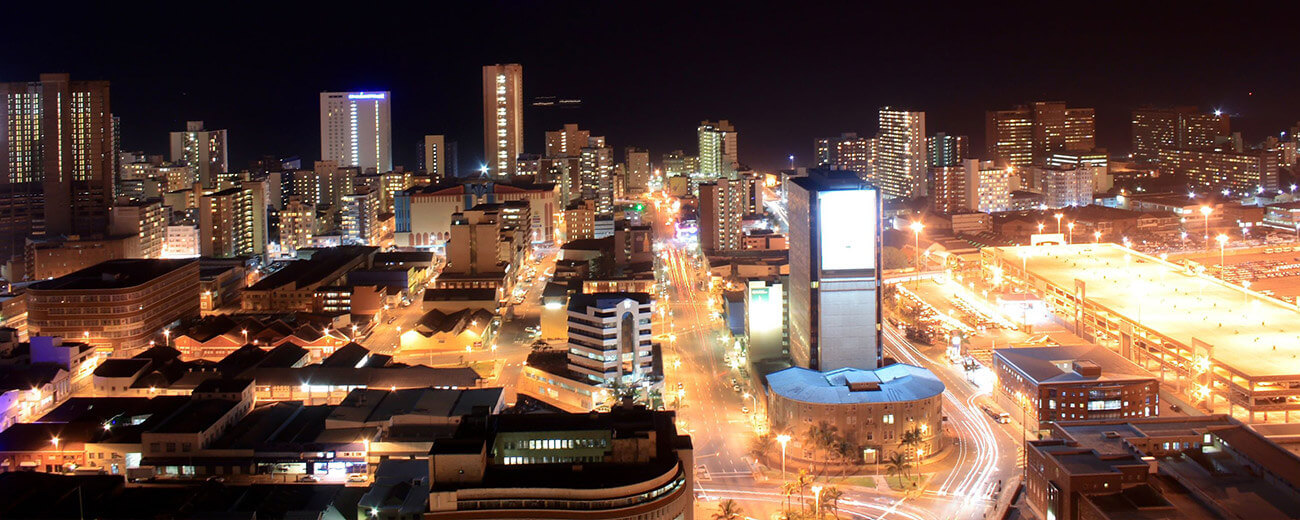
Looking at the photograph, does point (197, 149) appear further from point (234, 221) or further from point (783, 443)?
point (783, 443)

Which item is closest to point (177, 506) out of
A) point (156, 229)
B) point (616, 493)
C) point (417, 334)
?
point (616, 493)

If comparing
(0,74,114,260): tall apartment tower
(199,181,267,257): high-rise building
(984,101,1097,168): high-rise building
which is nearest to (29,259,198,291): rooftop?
(199,181,267,257): high-rise building

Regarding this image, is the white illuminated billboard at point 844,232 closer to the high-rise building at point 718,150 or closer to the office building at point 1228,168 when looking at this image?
the high-rise building at point 718,150

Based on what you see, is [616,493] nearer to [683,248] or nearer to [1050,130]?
[683,248]

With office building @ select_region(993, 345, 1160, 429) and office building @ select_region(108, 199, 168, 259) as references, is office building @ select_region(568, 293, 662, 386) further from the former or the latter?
office building @ select_region(108, 199, 168, 259)

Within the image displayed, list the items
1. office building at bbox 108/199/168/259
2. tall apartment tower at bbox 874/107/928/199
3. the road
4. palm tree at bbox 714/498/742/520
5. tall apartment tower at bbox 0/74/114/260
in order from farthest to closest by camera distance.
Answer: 1. tall apartment tower at bbox 874/107/928/199
2. tall apartment tower at bbox 0/74/114/260
3. office building at bbox 108/199/168/259
4. the road
5. palm tree at bbox 714/498/742/520

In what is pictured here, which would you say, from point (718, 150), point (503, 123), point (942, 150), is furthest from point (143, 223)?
point (942, 150)

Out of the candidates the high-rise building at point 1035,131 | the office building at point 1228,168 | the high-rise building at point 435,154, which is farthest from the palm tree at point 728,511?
the high-rise building at point 1035,131
